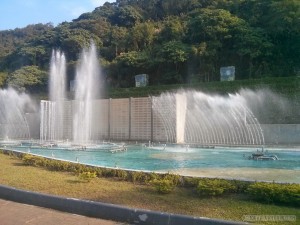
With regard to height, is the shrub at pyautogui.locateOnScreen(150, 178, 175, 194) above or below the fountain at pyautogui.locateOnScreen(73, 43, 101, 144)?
below

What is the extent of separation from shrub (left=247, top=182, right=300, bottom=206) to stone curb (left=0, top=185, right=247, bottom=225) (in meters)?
1.72

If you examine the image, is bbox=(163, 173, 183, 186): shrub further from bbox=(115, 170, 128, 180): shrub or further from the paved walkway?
the paved walkway

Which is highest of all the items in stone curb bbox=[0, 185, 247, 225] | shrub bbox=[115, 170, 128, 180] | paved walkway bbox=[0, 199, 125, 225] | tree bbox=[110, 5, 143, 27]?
tree bbox=[110, 5, 143, 27]

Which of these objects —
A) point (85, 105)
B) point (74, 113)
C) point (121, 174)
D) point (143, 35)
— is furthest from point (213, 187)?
point (143, 35)

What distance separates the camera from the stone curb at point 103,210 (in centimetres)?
548

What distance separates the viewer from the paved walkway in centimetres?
603

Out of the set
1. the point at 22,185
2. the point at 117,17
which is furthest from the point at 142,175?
the point at 117,17

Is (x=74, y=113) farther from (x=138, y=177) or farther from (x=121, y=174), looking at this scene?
(x=138, y=177)

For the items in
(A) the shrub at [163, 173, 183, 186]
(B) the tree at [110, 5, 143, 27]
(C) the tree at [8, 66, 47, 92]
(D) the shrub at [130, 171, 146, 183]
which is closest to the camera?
(A) the shrub at [163, 173, 183, 186]

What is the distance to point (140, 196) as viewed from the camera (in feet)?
23.7

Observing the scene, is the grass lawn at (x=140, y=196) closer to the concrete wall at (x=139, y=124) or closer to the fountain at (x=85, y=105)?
the concrete wall at (x=139, y=124)

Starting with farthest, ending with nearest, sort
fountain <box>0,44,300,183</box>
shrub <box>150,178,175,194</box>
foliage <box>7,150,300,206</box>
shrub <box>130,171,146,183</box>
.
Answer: fountain <box>0,44,300,183</box>
shrub <box>130,171,146,183</box>
shrub <box>150,178,175,194</box>
foliage <box>7,150,300,206</box>

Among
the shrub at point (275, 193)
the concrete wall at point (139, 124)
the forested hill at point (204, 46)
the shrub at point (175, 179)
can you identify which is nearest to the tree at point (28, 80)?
the forested hill at point (204, 46)

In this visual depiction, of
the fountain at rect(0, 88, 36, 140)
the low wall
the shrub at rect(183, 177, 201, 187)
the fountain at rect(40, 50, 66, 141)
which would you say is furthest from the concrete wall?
the shrub at rect(183, 177, 201, 187)
